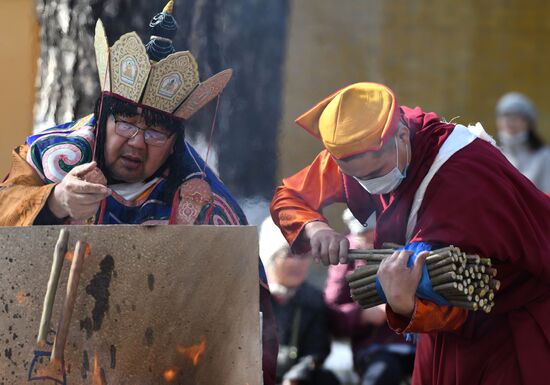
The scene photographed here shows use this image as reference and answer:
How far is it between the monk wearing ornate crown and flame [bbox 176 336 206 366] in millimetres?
589

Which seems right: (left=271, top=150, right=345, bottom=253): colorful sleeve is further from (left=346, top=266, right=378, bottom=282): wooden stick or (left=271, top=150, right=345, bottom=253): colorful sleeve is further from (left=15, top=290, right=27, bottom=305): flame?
(left=15, top=290, right=27, bottom=305): flame

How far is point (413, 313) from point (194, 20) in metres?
1.80

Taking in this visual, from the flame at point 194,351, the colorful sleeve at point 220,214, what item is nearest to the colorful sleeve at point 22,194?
the colorful sleeve at point 220,214

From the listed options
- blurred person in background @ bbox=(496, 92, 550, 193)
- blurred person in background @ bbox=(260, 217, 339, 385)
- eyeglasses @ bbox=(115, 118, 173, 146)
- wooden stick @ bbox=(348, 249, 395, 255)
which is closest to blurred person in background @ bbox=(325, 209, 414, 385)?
blurred person in background @ bbox=(260, 217, 339, 385)

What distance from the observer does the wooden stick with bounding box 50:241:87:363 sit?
12.6ft

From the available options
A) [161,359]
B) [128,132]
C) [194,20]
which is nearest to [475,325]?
[161,359]

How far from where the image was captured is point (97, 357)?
3.92m

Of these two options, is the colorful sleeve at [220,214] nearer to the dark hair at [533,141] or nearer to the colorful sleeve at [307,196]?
the colorful sleeve at [307,196]

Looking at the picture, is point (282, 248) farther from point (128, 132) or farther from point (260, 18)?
point (128, 132)

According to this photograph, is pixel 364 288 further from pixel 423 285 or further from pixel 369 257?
pixel 423 285

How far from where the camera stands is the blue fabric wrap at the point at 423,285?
13.1ft

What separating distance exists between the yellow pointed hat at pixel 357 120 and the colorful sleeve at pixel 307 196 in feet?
0.74

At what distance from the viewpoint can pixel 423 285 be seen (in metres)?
4.00

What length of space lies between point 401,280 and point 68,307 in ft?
3.81
